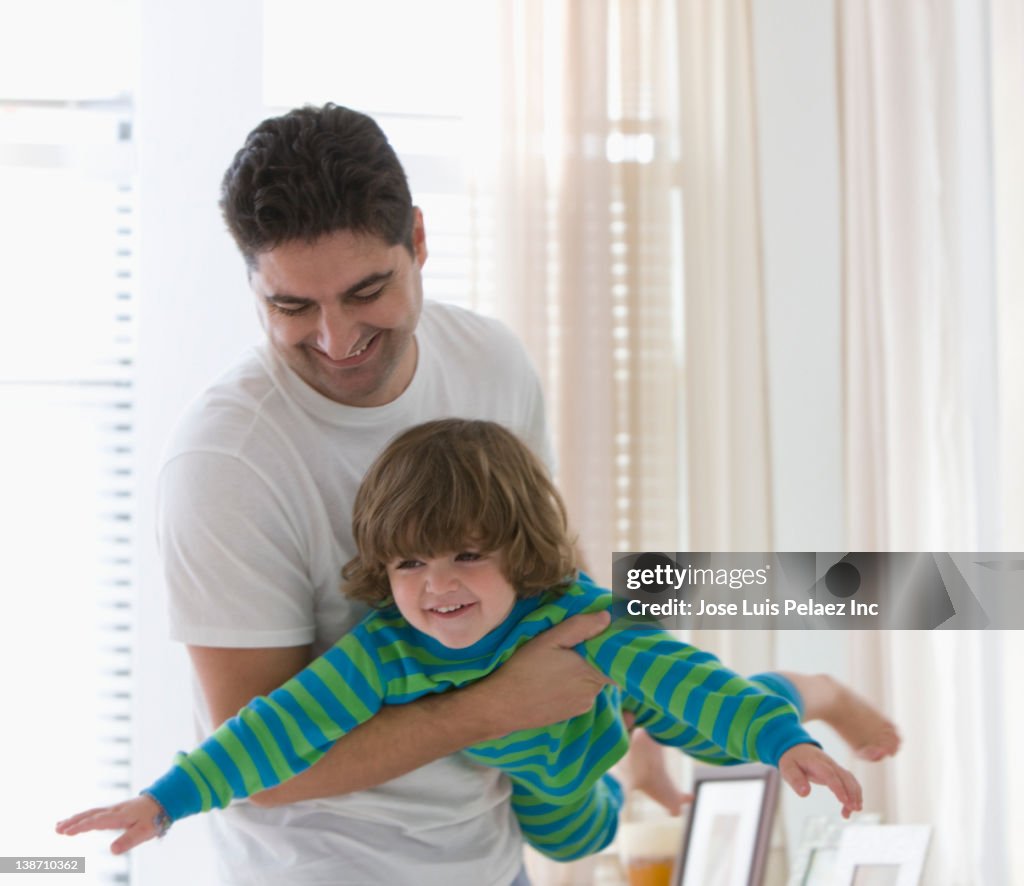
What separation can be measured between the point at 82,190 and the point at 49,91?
244mm

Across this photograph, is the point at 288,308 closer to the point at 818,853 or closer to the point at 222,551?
the point at 222,551

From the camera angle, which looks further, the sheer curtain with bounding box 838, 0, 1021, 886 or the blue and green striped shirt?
the sheer curtain with bounding box 838, 0, 1021, 886

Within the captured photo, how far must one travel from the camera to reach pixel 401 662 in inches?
54.9

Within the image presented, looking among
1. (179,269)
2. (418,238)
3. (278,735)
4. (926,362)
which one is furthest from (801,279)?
(278,735)

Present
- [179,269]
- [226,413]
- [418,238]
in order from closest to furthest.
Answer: [226,413] < [418,238] < [179,269]

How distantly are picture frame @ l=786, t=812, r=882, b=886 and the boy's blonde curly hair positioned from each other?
3.70 ft

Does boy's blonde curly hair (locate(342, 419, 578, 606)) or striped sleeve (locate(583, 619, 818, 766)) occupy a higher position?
boy's blonde curly hair (locate(342, 419, 578, 606))

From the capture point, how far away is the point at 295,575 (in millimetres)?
1363

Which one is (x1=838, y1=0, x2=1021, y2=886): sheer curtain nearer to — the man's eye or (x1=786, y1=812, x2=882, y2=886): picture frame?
(x1=786, y1=812, x2=882, y2=886): picture frame

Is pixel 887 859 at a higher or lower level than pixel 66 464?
lower

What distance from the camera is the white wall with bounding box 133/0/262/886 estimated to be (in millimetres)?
2656

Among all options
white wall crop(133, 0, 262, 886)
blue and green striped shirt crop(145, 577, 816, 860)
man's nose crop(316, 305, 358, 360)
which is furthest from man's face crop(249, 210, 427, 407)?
white wall crop(133, 0, 262, 886)

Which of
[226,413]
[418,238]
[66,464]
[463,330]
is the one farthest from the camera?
[66,464]

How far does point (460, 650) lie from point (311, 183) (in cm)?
56
